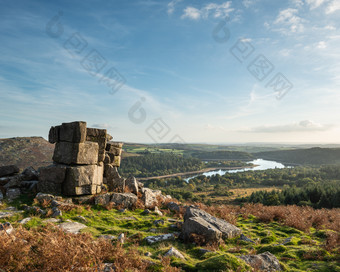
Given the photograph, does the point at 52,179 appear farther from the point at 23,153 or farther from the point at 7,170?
the point at 23,153

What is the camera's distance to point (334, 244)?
8852mm

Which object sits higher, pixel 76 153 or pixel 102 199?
pixel 76 153

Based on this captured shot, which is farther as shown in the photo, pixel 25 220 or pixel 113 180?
pixel 113 180

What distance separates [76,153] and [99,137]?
2.27 m

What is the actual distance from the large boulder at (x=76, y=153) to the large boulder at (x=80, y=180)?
438 mm

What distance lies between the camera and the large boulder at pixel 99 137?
14.8m

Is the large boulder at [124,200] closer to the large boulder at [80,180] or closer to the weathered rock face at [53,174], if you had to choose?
the large boulder at [80,180]

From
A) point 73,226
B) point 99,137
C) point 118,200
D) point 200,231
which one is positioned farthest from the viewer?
point 99,137

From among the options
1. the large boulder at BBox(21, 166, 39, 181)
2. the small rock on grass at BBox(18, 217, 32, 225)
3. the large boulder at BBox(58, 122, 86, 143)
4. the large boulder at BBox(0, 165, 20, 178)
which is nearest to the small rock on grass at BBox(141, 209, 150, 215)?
the large boulder at BBox(58, 122, 86, 143)

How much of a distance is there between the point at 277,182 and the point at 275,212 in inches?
4690

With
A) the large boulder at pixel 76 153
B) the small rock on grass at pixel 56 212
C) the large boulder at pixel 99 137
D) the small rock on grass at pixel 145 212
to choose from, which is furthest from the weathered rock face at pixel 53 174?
the small rock on grass at pixel 145 212

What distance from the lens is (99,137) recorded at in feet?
49.2

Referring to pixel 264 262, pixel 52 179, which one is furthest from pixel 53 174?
pixel 264 262

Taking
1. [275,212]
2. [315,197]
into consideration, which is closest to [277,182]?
[315,197]
